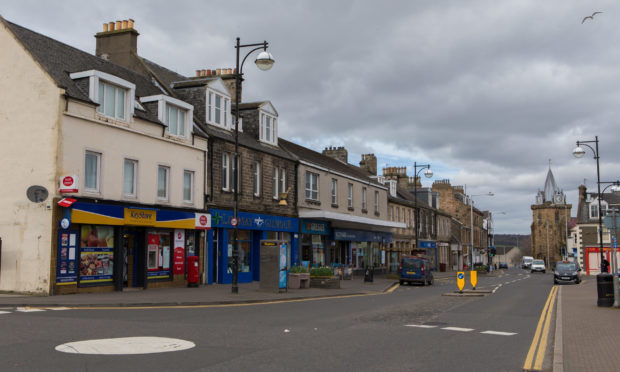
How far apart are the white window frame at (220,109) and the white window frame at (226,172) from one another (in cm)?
172

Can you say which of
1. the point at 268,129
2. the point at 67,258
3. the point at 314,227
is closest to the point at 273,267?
the point at 67,258

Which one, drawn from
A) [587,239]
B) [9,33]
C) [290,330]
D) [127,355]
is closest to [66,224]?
[9,33]

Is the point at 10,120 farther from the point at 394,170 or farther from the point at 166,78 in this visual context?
the point at 394,170

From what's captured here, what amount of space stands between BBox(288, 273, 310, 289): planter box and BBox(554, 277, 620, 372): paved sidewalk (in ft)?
38.5

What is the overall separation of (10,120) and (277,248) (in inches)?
427

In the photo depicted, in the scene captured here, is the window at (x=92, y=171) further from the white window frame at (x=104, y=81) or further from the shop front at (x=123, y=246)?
the white window frame at (x=104, y=81)

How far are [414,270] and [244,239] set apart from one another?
10.6 metres

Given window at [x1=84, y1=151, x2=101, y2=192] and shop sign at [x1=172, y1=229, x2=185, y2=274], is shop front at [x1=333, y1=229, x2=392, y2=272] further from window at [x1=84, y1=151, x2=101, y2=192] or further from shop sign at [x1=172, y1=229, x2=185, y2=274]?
window at [x1=84, y1=151, x2=101, y2=192]

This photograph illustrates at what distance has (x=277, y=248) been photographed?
23578mm

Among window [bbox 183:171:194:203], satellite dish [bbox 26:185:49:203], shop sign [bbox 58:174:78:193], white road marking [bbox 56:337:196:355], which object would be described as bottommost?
white road marking [bbox 56:337:196:355]

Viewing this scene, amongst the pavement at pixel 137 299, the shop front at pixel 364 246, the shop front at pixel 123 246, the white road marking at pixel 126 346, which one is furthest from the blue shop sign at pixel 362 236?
the white road marking at pixel 126 346

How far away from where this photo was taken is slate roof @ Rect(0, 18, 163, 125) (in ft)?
68.0

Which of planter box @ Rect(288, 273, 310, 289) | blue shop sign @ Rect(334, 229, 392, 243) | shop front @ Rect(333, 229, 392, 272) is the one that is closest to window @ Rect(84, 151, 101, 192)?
planter box @ Rect(288, 273, 310, 289)

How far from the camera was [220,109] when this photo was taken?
29.9m
